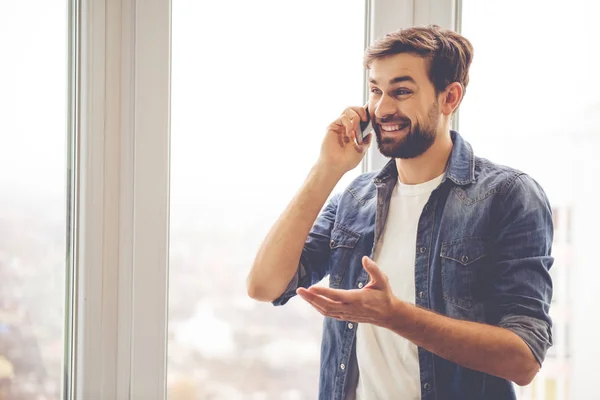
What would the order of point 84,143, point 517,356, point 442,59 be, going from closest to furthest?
point 517,356 → point 442,59 → point 84,143

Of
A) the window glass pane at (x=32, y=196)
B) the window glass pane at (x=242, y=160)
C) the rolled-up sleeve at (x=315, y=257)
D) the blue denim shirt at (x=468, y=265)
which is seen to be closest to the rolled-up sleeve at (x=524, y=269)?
the blue denim shirt at (x=468, y=265)

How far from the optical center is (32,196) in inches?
64.7

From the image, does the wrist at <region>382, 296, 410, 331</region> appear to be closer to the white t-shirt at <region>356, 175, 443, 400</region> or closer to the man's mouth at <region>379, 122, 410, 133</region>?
the white t-shirt at <region>356, 175, 443, 400</region>

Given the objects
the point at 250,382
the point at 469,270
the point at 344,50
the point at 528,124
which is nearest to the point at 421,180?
the point at 469,270

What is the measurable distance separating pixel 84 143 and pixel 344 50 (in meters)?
0.72

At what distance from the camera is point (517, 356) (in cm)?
117

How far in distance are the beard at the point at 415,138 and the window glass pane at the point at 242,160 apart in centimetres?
35

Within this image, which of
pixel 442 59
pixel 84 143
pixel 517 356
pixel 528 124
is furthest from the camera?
pixel 84 143

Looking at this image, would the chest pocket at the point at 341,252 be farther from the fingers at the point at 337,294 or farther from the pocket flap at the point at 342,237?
the fingers at the point at 337,294

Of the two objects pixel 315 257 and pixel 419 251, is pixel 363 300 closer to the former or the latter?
pixel 419 251

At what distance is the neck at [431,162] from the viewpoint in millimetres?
1393

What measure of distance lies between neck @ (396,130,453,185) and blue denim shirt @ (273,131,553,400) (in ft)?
0.09

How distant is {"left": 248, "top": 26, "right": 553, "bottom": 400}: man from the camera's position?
118 cm

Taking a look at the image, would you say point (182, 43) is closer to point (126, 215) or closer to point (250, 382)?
point (126, 215)
